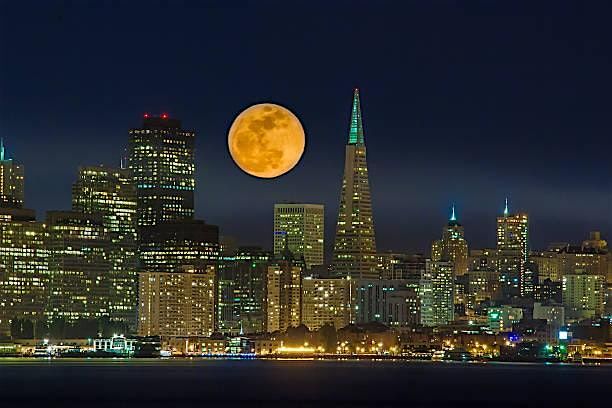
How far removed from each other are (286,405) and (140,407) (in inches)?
605

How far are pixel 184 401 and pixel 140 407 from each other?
1033 centimetres

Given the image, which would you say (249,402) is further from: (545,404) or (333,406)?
(545,404)

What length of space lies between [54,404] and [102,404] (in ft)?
16.2

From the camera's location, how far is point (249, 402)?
199250mm

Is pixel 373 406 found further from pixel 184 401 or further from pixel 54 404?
pixel 54 404

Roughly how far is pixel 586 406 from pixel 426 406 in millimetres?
16680

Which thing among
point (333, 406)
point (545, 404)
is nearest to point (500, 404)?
point (545, 404)

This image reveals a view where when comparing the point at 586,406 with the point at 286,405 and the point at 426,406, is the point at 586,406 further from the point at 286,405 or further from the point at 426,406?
the point at 286,405

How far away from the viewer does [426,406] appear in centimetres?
19650

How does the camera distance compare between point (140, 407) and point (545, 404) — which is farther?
point (545, 404)

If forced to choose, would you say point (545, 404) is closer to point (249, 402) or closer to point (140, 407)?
point (249, 402)

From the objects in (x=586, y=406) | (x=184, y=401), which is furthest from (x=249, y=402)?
(x=586, y=406)

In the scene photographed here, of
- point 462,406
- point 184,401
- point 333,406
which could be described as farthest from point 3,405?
point 462,406

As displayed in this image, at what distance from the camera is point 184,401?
197250 mm
